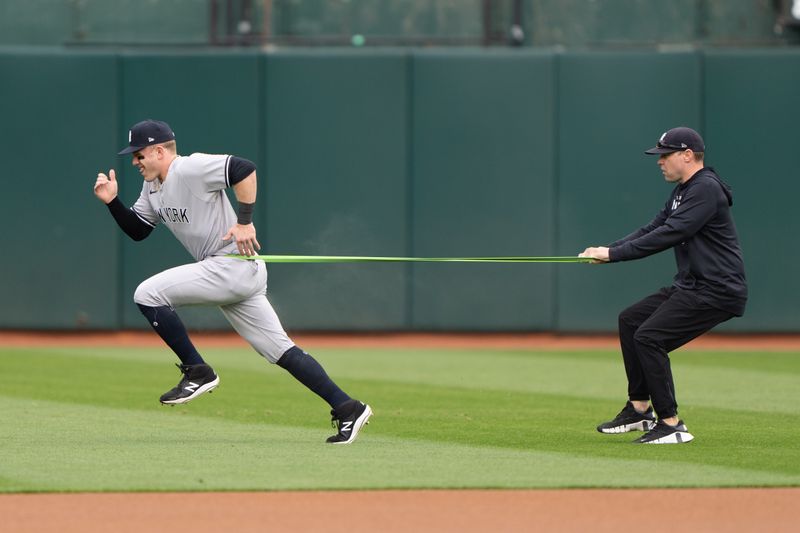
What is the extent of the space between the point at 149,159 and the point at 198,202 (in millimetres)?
390

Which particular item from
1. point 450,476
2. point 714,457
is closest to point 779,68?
point 714,457

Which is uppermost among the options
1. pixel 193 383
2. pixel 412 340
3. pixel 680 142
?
pixel 680 142

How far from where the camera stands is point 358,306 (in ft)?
57.2

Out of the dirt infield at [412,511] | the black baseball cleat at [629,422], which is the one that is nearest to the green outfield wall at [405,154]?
the black baseball cleat at [629,422]

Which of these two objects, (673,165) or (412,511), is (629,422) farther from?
(412,511)

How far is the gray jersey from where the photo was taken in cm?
806

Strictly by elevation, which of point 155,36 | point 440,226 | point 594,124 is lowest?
point 440,226

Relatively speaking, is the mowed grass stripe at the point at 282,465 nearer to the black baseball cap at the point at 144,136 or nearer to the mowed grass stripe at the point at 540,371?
the black baseball cap at the point at 144,136

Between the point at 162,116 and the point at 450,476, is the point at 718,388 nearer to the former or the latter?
the point at 450,476

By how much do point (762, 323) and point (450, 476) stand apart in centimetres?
1115

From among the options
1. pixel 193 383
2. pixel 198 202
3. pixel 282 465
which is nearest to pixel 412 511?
pixel 282 465

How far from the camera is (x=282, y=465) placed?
7.41m

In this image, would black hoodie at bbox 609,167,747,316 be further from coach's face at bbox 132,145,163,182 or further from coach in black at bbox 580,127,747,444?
coach's face at bbox 132,145,163,182

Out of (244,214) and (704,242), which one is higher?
(244,214)
